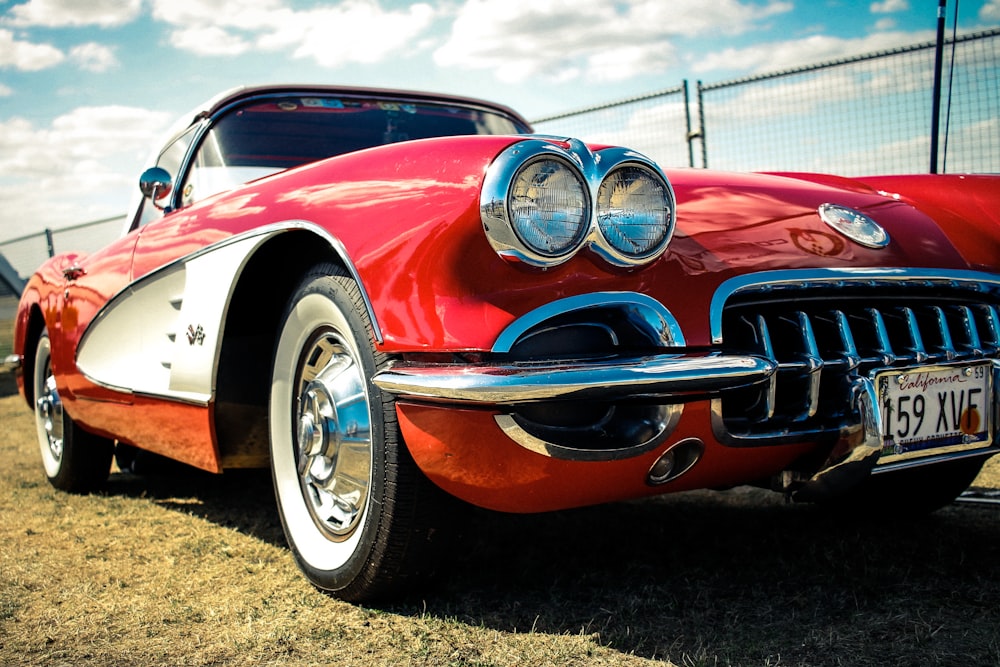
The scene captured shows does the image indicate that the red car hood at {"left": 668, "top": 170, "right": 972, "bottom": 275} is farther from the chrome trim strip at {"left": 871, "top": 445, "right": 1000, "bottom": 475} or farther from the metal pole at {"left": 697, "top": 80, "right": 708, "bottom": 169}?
the metal pole at {"left": 697, "top": 80, "right": 708, "bottom": 169}

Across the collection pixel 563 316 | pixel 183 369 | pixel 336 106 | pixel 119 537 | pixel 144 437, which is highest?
pixel 336 106

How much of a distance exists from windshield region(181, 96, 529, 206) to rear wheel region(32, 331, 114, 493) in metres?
1.18

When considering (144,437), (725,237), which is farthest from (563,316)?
(144,437)

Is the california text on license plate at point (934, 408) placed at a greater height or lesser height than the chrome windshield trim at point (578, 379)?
lesser

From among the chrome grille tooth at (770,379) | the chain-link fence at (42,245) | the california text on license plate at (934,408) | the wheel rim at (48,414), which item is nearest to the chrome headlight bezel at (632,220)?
the chrome grille tooth at (770,379)

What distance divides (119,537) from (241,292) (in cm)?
109

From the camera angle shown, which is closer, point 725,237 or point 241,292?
point 725,237

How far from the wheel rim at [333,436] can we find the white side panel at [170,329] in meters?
0.33

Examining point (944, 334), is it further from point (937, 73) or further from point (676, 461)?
point (937, 73)

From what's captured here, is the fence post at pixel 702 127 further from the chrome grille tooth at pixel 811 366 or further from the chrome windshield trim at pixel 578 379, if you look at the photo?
the chrome windshield trim at pixel 578 379

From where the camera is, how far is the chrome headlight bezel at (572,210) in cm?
175

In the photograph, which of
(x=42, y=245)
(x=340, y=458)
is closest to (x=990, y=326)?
(x=340, y=458)

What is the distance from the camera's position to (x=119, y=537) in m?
3.03

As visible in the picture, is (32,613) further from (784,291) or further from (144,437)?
(784,291)
